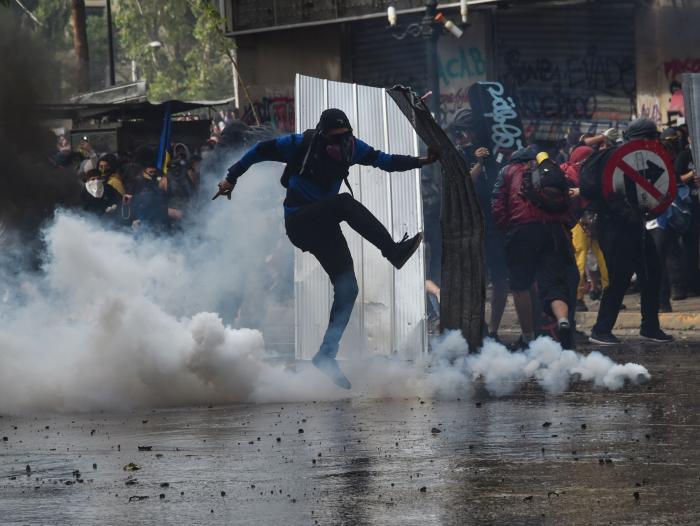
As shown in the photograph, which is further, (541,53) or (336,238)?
Result: (541,53)

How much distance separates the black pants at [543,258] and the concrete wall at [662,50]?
33.9 feet

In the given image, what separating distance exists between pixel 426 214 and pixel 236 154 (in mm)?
1732

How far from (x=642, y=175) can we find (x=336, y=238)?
11.4 ft

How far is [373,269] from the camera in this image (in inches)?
419

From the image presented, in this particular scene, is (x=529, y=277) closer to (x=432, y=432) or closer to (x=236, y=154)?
(x=236, y=154)

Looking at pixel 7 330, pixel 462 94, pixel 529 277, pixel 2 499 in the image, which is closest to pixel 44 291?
pixel 7 330

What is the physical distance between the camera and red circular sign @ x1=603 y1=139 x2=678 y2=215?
1195cm

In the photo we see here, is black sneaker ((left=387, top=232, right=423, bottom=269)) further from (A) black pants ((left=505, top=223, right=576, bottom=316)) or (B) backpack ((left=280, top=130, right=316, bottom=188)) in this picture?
(A) black pants ((left=505, top=223, right=576, bottom=316))

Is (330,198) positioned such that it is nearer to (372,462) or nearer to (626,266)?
(372,462)

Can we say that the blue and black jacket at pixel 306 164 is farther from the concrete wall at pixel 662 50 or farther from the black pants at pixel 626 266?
the concrete wall at pixel 662 50

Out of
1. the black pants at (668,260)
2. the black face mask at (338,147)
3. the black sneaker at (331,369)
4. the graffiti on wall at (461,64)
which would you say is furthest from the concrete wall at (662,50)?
the black sneaker at (331,369)

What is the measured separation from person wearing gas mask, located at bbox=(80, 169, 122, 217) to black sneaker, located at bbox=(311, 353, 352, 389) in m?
5.02

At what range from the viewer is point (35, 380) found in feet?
29.7

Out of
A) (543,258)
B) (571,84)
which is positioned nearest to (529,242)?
(543,258)
